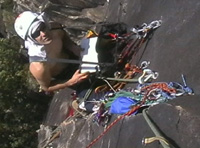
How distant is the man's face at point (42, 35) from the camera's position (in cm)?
467

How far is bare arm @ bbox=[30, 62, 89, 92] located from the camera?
15.6 ft

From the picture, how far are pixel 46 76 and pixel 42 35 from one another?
43 centimetres

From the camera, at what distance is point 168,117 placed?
3.40 metres

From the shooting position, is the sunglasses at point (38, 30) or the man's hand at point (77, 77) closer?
the sunglasses at point (38, 30)

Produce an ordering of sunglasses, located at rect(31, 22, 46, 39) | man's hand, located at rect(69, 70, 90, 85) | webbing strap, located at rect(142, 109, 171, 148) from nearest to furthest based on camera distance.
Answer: webbing strap, located at rect(142, 109, 171, 148) → sunglasses, located at rect(31, 22, 46, 39) → man's hand, located at rect(69, 70, 90, 85)

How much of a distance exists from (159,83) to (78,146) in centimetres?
191

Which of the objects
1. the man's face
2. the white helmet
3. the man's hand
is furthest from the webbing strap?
the white helmet

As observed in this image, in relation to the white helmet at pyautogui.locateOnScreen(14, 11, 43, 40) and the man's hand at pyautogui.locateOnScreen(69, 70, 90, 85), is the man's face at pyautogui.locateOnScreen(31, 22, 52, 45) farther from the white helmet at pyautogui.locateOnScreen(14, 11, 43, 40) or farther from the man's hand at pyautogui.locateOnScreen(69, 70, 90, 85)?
the man's hand at pyautogui.locateOnScreen(69, 70, 90, 85)

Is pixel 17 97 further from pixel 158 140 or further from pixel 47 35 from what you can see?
pixel 158 140

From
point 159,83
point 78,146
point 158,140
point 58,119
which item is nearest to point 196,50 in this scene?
point 159,83

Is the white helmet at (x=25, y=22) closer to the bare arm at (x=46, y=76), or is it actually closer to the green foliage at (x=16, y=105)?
the bare arm at (x=46, y=76)

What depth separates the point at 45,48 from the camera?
15.5ft

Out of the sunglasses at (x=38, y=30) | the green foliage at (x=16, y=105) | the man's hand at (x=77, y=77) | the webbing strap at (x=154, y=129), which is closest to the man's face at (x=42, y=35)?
the sunglasses at (x=38, y=30)

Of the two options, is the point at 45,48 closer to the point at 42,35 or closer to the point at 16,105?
the point at 42,35
